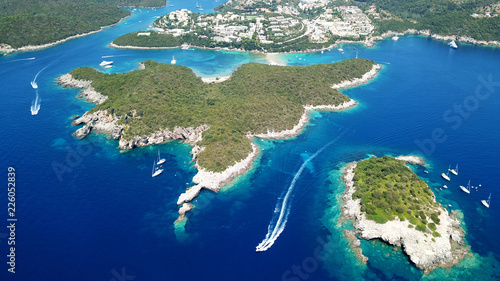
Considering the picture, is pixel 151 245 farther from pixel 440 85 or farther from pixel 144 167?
pixel 440 85

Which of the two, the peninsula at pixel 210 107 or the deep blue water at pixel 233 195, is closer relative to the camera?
the deep blue water at pixel 233 195

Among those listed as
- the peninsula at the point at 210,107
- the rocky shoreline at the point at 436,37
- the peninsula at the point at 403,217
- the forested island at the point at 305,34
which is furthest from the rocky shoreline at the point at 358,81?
the peninsula at the point at 403,217

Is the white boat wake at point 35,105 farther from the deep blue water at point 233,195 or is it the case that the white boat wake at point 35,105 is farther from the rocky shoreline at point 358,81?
the rocky shoreline at point 358,81

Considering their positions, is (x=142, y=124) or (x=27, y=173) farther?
(x=142, y=124)

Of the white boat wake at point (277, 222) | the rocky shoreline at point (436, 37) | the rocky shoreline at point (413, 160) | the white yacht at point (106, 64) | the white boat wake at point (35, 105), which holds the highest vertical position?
the white boat wake at point (35, 105)

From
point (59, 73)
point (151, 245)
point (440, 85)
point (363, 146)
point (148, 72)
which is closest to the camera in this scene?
point (151, 245)

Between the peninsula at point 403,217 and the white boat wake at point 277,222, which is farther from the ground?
the peninsula at point 403,217

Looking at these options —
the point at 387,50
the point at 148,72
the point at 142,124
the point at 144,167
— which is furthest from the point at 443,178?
the point at 387,50

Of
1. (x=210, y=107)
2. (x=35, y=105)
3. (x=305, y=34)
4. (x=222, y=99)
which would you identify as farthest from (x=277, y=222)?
(x=305, y=34)
